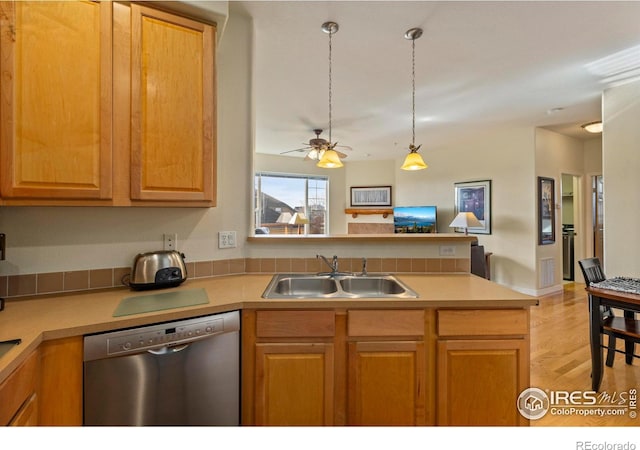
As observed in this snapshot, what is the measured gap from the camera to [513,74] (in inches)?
111

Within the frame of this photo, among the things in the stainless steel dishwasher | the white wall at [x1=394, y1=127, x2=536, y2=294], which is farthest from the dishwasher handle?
the white wall at [x1=394, y1=127, x2=536, y2=294]

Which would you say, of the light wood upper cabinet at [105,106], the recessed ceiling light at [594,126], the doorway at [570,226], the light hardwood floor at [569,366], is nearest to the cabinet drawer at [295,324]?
the light wood upper cabinet at [105,106]

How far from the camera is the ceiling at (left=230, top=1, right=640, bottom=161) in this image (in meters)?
2.00

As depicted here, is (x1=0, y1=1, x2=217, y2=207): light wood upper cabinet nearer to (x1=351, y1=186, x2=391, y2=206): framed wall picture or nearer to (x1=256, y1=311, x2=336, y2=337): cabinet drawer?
(x1=256, y1=311, x2=336, y2=337): cabinet drawer

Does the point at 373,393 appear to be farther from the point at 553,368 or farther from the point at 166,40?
the point at 166,40

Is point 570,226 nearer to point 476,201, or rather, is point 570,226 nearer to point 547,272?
point 547,272

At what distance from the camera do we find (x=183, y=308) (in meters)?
1.28

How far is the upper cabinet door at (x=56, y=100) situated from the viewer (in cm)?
124

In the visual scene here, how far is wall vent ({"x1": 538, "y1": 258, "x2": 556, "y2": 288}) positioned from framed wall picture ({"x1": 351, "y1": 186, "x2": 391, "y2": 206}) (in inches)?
122

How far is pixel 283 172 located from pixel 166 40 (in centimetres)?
490

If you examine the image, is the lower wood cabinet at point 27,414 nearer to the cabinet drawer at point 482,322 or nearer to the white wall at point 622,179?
the cabinet drawer at point 482,322

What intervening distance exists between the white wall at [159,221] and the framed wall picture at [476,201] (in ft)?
14.5

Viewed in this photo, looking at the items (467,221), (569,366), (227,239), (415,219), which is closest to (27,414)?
(227,239)

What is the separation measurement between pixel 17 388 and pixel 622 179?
174 inches
